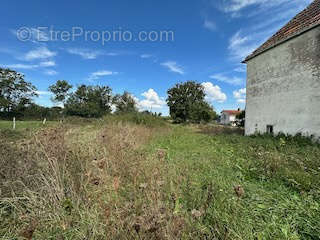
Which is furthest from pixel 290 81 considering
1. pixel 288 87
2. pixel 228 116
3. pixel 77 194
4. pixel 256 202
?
pixel 228 116

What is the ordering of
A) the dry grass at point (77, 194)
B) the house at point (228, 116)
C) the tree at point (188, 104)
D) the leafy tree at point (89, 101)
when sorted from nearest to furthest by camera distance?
the dry grass at point (77, 194) < the tree at point (188, 104) < the leafy tree at point (89, 101) < the house at point (228, 116)

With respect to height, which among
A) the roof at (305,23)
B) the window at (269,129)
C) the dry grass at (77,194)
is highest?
the roof at (305,23)

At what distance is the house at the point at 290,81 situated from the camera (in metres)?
7.21

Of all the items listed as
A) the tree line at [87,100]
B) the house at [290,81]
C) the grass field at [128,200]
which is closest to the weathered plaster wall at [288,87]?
the house at [290,81]

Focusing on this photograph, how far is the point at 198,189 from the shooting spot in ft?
8.25

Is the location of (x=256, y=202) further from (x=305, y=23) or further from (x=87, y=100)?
(x=87, y=100)

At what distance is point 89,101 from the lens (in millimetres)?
55312

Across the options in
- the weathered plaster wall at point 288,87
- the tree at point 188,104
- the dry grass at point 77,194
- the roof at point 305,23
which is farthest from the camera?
the tree at point 188,104

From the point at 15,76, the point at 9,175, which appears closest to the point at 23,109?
the point at 15,76

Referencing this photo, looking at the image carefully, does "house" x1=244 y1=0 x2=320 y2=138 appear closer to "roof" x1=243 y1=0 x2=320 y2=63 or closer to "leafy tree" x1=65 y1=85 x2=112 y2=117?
"roof" x1=243 y1=0 x2=320 y2=63

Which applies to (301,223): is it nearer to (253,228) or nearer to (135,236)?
(253,228)

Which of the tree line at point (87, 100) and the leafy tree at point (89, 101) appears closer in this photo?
the tree line at point (87, 100)

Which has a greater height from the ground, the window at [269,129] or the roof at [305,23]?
the roof at [305,23]

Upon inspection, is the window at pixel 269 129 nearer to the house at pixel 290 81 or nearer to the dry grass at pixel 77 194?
the house at pixel 290 81
